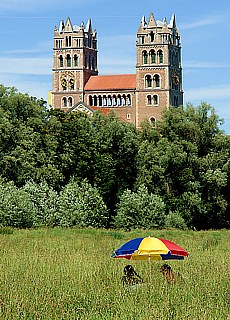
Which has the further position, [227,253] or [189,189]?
[189,189]

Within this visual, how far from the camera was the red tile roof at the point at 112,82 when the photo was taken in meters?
136

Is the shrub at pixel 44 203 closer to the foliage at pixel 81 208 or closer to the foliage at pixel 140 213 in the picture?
the foliage at pixel 81 208

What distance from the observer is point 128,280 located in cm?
1565

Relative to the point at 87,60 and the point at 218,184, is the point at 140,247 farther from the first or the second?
the point at 87,60

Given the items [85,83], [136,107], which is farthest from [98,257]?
[85,83]

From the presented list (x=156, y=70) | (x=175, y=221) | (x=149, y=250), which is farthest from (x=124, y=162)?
(x=156, y=70)

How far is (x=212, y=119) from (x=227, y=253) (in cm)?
3860

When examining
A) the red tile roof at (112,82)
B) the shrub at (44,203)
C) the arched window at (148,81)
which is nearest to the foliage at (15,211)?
the shrub at (44,203)

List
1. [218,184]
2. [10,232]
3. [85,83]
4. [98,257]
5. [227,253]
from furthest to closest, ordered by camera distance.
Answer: [85,83], [218,184], [10,232], [227,253], [98,257]

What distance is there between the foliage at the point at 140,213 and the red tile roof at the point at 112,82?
277 ft

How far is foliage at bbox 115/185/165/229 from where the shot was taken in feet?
162

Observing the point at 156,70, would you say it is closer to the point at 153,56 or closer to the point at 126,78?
the point at 153,56

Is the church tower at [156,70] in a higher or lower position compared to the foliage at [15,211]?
higher

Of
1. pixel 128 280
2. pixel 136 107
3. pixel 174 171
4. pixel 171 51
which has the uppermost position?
pixel 171 51
